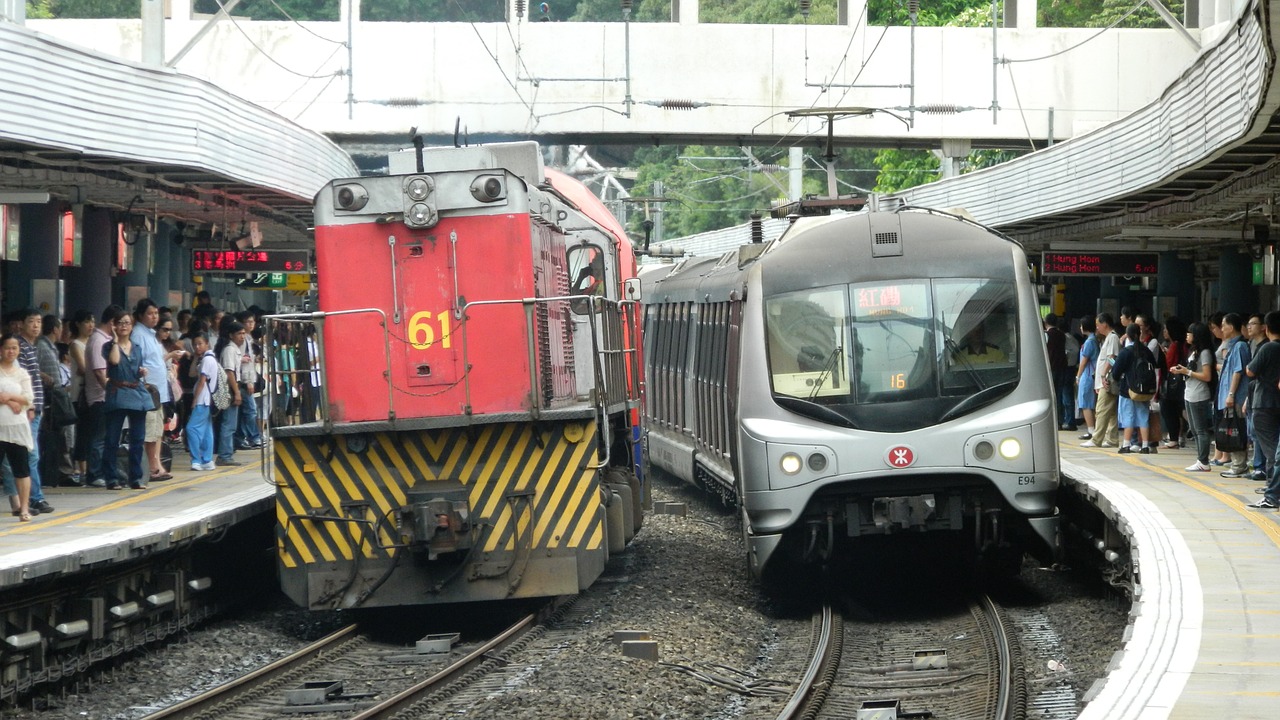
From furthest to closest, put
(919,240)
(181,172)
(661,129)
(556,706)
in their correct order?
(661,129) < (181,172) < (919,240) < (556,706)

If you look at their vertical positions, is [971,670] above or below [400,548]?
below

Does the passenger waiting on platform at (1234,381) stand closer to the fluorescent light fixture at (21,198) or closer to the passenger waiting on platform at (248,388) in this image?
the passenger waiting on platform at (248,388)

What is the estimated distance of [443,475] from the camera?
37.1 feet

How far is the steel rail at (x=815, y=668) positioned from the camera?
355 inches

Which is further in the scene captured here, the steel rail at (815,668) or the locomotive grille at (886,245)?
the locomotive grille at (886,245)

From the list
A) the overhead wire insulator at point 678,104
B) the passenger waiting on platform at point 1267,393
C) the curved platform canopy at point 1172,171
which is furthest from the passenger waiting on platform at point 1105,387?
the overhead wire insulator at point 678,104

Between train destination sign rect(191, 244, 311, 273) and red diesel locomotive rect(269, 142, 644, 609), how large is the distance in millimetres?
11126

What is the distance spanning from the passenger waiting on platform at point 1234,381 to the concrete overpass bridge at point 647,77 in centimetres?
1755

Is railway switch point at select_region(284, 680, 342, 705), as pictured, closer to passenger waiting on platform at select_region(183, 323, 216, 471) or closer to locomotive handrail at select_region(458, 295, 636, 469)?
locomotive handrail at select_region(458, 295, 636, 469)

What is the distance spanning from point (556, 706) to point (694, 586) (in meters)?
4.41

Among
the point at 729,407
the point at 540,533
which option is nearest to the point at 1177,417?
the point at 729,407

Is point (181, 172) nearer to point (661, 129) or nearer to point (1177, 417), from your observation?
point (1177, 417)

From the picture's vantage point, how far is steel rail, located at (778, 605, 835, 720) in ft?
29.6

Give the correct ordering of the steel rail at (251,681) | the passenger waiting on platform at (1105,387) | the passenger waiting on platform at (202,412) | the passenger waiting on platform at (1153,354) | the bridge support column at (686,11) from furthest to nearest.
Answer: the bridge support column at (686,11), the passenger waiting on platform at (1105,387), the passenger waiting on platform at (1153,354), the passenger waiting on platform at (202,412), the steel rail at (251,681)
